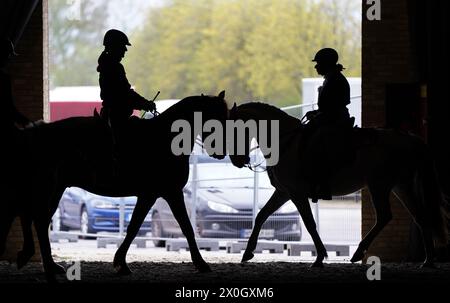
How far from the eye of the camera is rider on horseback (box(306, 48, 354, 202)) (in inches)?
416

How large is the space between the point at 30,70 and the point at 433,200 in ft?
14.8

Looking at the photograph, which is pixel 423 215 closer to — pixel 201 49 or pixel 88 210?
pixel 88 210

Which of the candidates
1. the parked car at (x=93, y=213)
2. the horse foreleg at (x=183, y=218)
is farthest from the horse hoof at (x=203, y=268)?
the parked car at (x=93, y=213)

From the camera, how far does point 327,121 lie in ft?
34.7

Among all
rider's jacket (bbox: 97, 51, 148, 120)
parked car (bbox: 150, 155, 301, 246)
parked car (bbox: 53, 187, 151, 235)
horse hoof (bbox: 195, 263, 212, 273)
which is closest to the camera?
rider's jacket (bbox: 97, 51, 148, 120)

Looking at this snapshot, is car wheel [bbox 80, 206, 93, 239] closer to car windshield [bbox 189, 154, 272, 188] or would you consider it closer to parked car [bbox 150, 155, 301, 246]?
parked car [bbox 150, 155, 301, 246]

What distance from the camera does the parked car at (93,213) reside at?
55.6ft

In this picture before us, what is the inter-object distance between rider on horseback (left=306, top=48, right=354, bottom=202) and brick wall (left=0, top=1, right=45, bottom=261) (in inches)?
119

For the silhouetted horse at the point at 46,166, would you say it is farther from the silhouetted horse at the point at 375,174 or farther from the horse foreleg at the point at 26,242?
the silhouetted horse at the point at 375,174

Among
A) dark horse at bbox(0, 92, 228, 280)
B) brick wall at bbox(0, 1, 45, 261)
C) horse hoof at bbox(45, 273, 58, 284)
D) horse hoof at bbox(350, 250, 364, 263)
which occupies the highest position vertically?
brick wall at bbox(0, 1, 45, 261)

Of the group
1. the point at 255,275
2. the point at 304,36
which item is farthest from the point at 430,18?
the point at 304,36

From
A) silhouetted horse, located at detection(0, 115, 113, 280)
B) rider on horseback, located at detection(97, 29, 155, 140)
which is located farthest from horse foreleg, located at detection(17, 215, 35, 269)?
rider on horseback, located at detection(97, 29, 155, 140)

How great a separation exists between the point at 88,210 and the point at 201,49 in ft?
74.8

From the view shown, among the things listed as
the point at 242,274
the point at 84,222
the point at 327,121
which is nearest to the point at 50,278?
the point at 242,274
